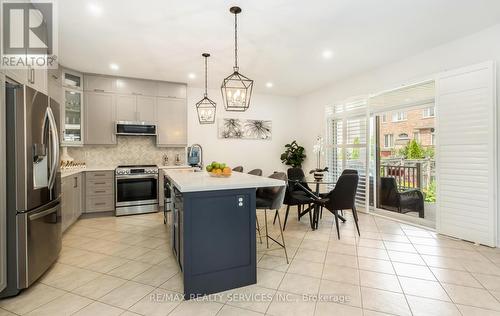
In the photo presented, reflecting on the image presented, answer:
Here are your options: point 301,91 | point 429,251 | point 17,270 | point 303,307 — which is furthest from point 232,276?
point 301,91

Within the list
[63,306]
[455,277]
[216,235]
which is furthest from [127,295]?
[455,277]

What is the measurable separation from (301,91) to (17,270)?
596cm

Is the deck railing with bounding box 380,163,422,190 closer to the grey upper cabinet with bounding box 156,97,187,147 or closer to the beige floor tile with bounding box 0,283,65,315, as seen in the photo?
the grey upper cabinet with bounding box 156,97,187,147

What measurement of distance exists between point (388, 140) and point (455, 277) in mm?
2773

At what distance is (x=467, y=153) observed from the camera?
3275 millimetres

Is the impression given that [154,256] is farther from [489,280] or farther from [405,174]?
[405,174]

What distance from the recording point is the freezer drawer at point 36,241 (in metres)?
2.10

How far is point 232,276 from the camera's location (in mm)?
2193

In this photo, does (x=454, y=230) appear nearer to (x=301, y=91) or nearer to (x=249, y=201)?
(x=249, y=201)

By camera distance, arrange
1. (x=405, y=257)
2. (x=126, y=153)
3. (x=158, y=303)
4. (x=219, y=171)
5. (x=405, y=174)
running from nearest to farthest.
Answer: (x=158, y=303) → (x=219, y=171) → (x=405, y=257) → (x=405, y=174) → (x=126, y=153)

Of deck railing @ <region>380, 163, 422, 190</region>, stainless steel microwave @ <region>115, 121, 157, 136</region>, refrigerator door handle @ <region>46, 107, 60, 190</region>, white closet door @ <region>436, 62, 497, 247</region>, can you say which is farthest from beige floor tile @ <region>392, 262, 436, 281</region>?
stainless steel microwave @ <region>115, 121, 157, 136</region>

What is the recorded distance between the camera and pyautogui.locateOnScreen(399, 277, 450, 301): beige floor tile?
2.08 meters

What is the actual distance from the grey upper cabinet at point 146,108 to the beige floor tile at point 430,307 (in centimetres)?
506

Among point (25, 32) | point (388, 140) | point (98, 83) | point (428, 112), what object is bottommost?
point (388, 140)
